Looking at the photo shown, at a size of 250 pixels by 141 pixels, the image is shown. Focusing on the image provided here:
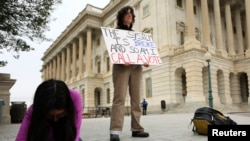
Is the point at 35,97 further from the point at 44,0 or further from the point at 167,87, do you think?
the point at 167,87

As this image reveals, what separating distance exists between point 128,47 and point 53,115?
156 inches

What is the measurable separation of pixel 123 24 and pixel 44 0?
8251 mm

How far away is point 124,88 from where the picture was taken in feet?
17.8

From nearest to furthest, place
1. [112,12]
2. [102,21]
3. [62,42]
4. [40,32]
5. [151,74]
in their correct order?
[40,32] < [151,74] < [112,12] < [102,21] < [62,42]

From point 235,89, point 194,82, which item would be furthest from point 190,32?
point 235,89

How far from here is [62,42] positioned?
5741 centimetres

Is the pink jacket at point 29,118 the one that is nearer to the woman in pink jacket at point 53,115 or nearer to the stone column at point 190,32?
the woman in pink jacket at point 53,115

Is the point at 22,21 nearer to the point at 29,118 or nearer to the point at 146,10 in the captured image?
the point at 29,118

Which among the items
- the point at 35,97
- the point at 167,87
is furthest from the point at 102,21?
the point at 35,97

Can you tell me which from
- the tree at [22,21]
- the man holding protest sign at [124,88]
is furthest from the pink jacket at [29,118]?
the tree at [22,21]

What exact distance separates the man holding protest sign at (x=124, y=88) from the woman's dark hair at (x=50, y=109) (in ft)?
9.84

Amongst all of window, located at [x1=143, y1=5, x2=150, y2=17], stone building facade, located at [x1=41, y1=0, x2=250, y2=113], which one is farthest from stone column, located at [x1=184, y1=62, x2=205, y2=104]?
window, located at [x1=143, y1=5, x2=150, y2=17]

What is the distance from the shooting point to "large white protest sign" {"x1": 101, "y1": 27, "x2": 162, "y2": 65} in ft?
18.6

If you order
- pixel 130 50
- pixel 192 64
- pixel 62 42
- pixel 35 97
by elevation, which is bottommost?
pixel 35 97
